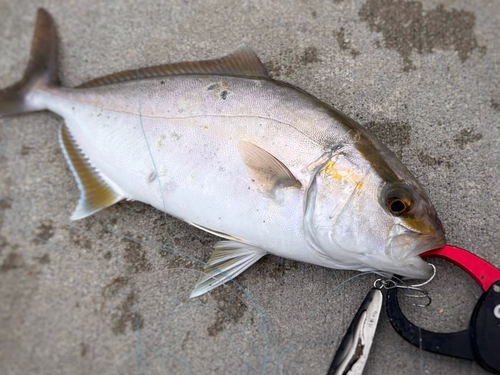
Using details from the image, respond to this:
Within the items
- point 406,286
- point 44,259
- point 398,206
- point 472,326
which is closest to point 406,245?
point 398,206

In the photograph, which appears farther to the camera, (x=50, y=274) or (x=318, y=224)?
(x=50, y=274)

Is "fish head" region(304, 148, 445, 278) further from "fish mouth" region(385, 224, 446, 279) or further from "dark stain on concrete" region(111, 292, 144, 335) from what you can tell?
"dark stain on concrete" region(111, 292, 144, 335)

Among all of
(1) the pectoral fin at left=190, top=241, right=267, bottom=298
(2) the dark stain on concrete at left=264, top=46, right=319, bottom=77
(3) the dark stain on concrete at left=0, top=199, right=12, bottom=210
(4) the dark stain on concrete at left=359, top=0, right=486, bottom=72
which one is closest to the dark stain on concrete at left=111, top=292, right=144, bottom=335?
(1) the pectoral fin at left=190, top=241, right=267, bottom=298

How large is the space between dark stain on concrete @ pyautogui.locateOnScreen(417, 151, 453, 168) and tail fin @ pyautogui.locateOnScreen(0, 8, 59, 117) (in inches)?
76.1

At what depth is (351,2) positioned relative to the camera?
6.61ft

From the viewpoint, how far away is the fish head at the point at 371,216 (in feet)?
4.36

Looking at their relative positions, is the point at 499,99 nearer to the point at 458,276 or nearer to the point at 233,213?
the point at 458,276

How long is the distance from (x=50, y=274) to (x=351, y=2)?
215 centimetres

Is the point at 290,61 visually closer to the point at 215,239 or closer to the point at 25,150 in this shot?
the point at 215,239

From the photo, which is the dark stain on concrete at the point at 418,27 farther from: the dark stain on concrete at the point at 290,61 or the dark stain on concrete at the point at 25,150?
the dark stain on concrete at the point at 25,150

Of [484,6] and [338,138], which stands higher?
[484,6]

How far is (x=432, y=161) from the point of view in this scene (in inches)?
69.0

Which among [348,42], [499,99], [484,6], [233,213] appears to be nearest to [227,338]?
[233,213]

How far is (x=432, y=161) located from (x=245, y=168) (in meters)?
0.94
